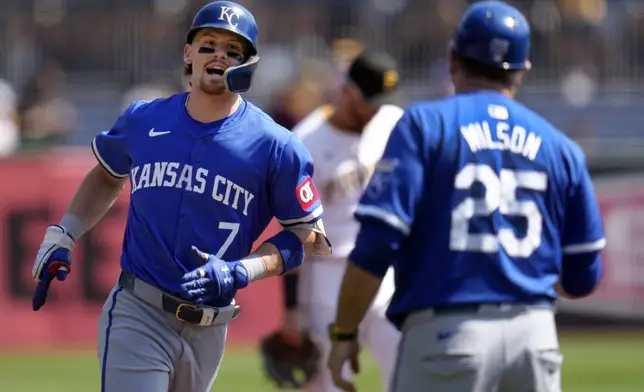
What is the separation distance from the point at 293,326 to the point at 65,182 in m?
7.08

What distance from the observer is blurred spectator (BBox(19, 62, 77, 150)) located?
706 inches

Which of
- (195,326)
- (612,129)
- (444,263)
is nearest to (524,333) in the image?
(444,263)

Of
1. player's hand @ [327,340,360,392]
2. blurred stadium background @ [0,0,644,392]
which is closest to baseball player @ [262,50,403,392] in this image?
player's hand @ [327,340,360,392]

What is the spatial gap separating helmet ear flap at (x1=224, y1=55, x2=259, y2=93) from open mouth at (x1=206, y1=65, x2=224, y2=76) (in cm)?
6

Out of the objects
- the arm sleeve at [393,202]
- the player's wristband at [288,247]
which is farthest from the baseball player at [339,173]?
the arm sleeve at [393,202]

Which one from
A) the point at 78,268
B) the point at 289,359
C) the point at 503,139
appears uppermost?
the point at 503,139

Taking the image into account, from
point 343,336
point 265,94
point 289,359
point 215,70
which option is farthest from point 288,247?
point 265,94

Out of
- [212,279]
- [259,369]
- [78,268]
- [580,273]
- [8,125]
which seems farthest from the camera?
[8,125]

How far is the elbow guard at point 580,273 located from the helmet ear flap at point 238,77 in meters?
1.70

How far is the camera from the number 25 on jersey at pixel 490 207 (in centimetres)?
491

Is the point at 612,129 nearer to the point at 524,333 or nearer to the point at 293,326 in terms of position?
the point at 293,326

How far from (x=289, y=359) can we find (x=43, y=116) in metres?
10.1

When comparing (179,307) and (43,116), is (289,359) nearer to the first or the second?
(179,307)

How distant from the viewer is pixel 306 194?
20.4 ft
